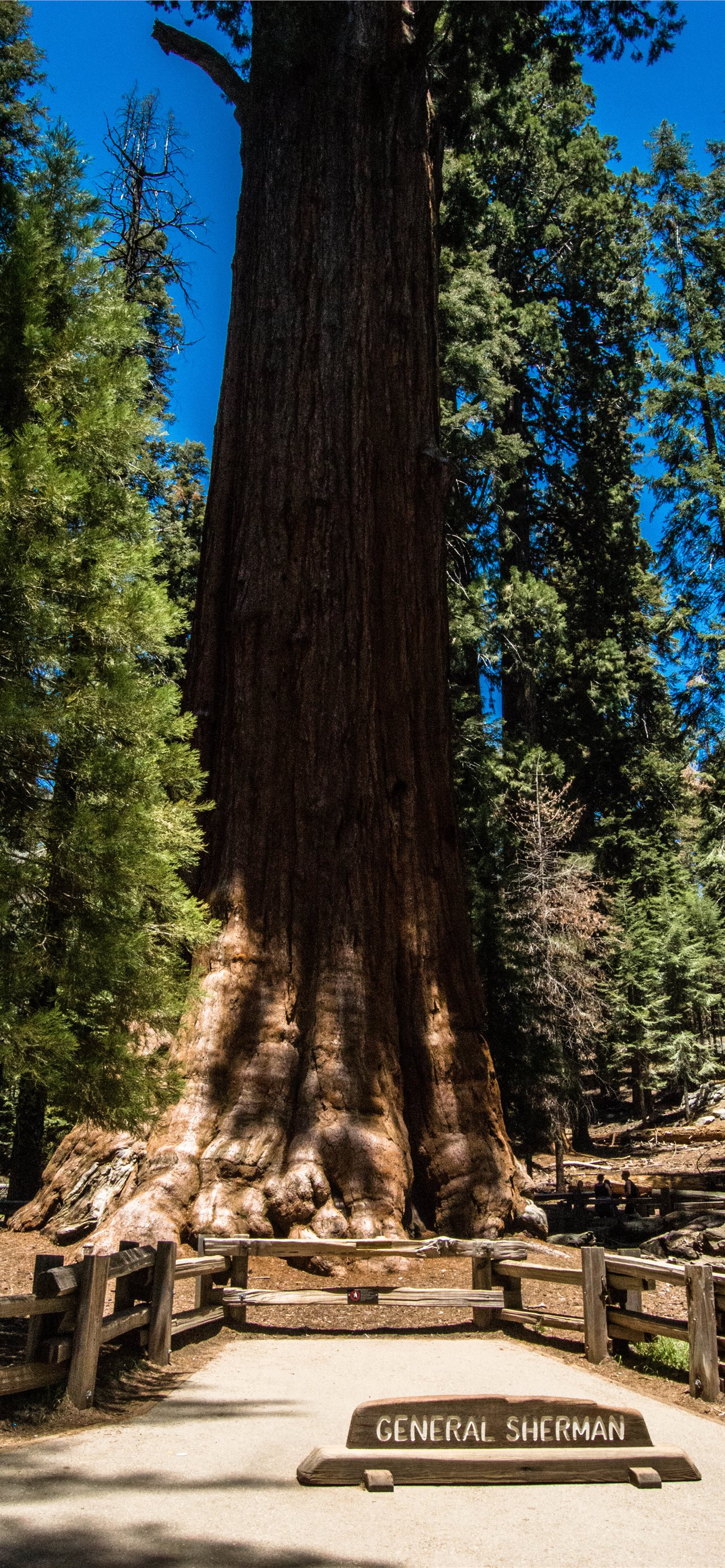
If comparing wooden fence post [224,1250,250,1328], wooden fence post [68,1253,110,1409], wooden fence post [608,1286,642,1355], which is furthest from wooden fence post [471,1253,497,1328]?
wooden fence post [68,1253,110,1409]

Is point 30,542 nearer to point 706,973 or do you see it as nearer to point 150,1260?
point 150,1260

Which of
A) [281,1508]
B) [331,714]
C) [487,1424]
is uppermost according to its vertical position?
[331,714]

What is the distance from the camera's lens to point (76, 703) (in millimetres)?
5840

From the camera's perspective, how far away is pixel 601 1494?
4.49 m

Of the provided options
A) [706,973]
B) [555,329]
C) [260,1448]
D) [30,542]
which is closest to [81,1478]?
[260,1448]

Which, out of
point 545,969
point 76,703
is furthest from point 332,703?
point 545,969

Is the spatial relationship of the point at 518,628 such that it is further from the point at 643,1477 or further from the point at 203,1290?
the point at 643,1477

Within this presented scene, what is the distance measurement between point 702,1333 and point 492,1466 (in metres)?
2.34

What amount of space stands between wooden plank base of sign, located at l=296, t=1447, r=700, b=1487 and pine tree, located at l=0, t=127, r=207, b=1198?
2.11 meters

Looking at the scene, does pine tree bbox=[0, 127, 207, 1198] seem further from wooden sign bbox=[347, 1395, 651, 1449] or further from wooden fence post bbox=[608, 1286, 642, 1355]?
wooden fence post bbox=[608, 1286, 642, 1355]

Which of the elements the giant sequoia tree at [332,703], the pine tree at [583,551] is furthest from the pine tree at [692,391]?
the giant sequoia tree at [332,703]

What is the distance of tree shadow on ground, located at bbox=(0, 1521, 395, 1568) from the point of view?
3.39m

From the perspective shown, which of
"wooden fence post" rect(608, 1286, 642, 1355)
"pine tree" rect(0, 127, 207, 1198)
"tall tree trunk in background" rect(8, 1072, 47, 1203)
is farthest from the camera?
"tall tree trunk in background" rect(8, 1072, 47, 1203)

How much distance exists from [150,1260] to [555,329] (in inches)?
1070
